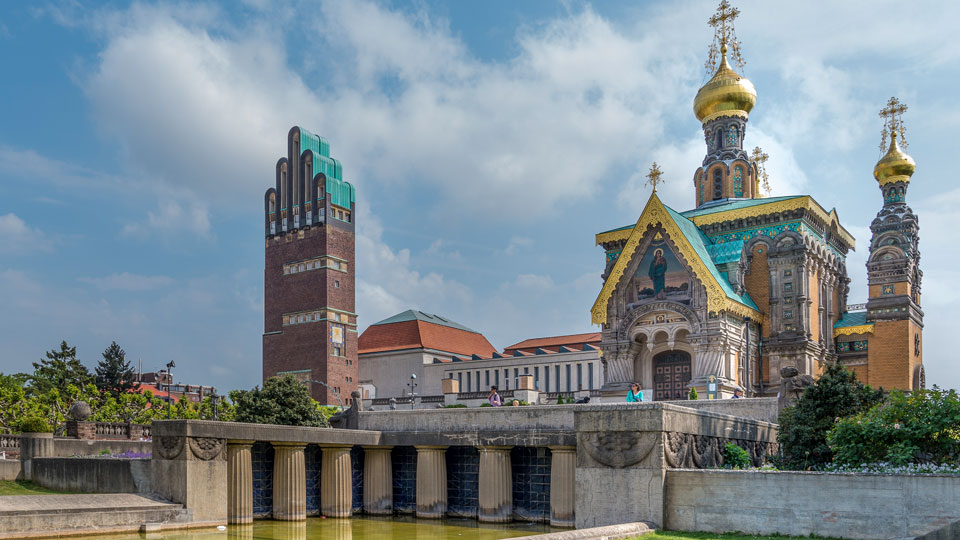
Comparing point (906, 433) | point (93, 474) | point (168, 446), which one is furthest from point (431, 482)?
point (906, 433)

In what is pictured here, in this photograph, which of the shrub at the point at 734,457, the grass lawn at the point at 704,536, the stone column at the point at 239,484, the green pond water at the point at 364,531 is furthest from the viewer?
the stone column at the point at 239,484

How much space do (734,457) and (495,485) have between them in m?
7.15

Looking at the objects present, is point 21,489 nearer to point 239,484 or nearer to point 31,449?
point 31,449

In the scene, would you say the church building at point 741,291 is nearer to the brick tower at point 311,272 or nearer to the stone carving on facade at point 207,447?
the stone carving on facade at point 207,447

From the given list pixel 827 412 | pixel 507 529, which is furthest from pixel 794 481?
pixel 507 529

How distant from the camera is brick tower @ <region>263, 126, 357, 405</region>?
7625 cm

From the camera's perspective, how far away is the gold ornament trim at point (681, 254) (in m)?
43.8

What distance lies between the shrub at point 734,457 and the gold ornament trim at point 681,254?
83.3 feet

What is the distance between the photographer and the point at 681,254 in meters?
45.0

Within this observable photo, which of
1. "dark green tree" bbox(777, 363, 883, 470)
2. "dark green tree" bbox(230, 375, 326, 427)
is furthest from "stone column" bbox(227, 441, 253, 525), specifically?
"dark green tree" bbox(230, 375, 326, 427)

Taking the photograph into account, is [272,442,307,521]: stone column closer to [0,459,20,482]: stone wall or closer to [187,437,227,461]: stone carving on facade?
[187,437,227,461]: stone carving on facade

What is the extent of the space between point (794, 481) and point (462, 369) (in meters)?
55.7

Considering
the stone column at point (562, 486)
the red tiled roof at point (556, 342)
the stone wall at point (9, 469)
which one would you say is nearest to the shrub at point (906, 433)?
the stone column at point (562, 486)

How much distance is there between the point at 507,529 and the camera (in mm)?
21953
